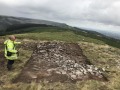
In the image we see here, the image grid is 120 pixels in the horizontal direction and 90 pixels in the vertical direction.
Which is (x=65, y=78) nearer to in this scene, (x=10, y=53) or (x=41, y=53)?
(x=10, y=53)

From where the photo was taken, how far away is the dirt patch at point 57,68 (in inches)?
691

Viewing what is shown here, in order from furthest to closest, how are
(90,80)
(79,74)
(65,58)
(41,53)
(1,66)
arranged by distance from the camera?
(41,53)
(65,58)
(1,66)
(79,74)
(90,80)

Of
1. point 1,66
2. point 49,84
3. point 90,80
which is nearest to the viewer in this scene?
point 49,84

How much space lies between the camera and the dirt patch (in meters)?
17.6

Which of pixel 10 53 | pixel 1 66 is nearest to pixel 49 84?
pixel 10 53

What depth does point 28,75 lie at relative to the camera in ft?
58.7

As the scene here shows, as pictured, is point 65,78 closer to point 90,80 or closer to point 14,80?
point 90,80

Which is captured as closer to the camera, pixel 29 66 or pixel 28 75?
pixel 28 75

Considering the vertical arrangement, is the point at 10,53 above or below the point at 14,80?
above

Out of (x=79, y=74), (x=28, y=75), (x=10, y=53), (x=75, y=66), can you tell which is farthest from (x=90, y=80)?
(x=10, y=53)

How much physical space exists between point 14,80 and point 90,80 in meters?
6.25

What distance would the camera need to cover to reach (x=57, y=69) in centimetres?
1959

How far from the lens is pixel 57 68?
19.9m

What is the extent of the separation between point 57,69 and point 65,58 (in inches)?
162
